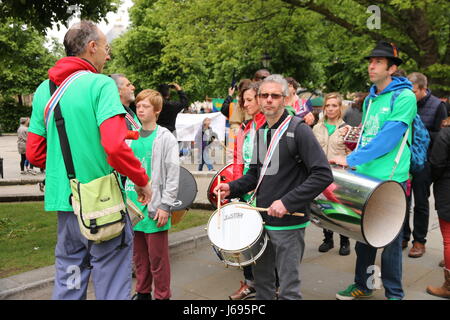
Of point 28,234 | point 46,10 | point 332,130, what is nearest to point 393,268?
point 332,130

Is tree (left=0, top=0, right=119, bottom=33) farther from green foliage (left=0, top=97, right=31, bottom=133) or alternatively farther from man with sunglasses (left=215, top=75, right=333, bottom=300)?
green foliage (left=0, top=97, right=31, bottom=133)

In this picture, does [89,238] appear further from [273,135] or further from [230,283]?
[230,283]

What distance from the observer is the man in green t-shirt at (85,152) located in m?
2.54

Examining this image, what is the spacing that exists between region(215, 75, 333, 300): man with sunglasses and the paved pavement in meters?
1.30

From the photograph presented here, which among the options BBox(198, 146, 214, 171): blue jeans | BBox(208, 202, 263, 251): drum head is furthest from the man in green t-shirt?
BBox(198, 146, 214, 171): blue jeans

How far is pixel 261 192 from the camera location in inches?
126

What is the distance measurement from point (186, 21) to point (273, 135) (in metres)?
11.3

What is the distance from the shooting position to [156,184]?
143 inches

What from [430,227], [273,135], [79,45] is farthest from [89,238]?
[430,227]

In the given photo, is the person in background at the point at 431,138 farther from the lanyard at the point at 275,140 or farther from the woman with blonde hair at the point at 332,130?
the lanyard at the point at 275,140

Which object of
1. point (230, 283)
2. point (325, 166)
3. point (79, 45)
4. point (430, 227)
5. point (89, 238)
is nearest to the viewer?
point (89, 238)

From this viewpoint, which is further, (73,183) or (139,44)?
(139,44)

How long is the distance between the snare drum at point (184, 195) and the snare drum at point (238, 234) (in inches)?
35.9
